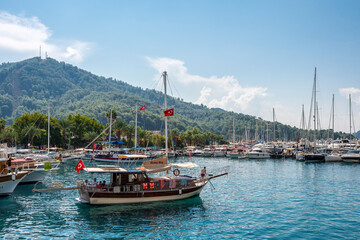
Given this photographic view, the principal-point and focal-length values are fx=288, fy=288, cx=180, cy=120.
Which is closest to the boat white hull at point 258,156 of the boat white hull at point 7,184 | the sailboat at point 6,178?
the sailboat at point 6,178

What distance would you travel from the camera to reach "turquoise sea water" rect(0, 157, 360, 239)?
2431 centimetres

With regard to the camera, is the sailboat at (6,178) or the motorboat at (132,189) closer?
the motorboat at (132,189)

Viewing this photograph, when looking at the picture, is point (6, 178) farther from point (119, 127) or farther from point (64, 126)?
point (119, 127)

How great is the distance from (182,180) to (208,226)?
10056 millimetres

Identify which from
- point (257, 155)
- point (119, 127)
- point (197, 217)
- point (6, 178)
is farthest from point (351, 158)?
point (6, 178)

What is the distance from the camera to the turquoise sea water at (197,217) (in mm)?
24312

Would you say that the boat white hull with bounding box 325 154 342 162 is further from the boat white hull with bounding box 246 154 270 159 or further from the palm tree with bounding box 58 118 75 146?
the palm tree with bounding box 58 118 75 146

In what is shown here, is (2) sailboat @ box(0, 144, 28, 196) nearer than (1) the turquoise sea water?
No

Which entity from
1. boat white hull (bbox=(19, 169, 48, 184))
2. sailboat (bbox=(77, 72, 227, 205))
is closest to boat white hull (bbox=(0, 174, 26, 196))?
boat white hull (bbox=(19, 169, 48, 184))

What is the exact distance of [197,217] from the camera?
29.3m

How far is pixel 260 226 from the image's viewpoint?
2630 cm

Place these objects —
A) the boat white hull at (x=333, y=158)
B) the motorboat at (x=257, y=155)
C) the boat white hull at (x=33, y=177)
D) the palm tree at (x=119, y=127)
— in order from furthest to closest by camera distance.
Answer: the palm tree at (x=119, y=127), the motorboat at (x=257, y=155), the boat white hull at (x=333, y=158), the boat white hull at (x=33, y=177)

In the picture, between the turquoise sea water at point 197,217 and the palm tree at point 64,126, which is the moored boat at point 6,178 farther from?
the palm tree at point 64,126

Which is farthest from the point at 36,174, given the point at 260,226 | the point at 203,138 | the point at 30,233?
the point at 203,138
